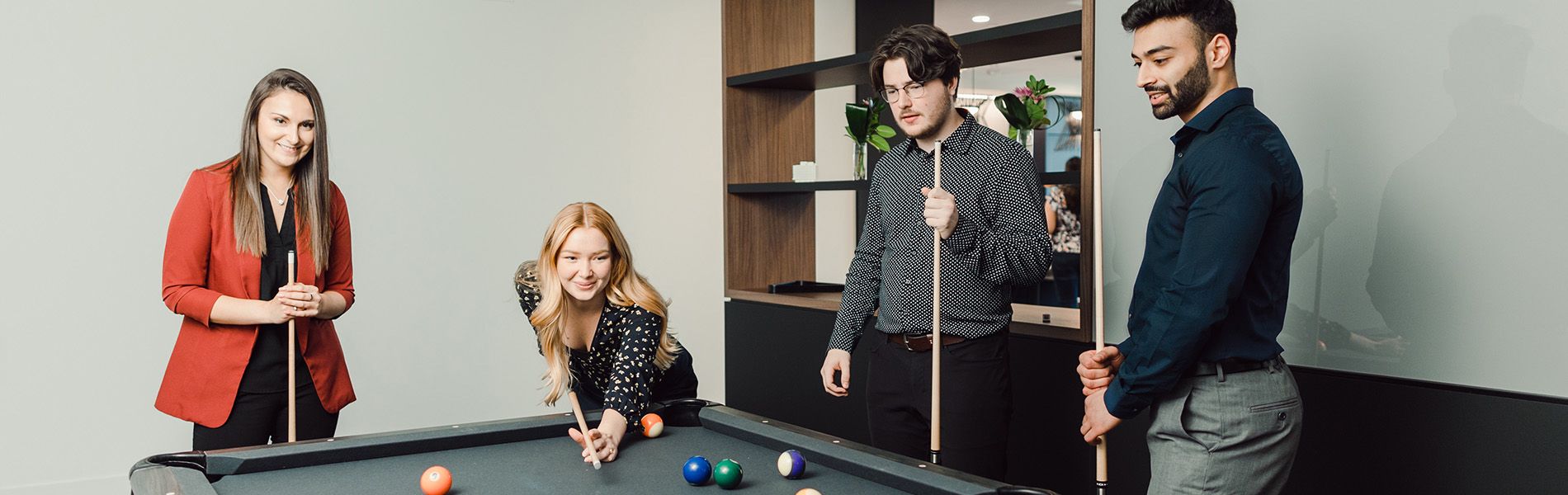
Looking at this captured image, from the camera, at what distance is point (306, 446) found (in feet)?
6.09

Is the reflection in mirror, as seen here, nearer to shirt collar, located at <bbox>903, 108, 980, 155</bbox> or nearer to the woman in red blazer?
shirt collar, located at <bbox>903, 108, 980, 155</bbox>

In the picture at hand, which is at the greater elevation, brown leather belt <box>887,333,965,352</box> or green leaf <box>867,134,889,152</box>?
green leaf <box>867,134,889,152</box>

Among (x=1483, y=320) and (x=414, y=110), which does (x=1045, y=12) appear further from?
(x=1483, y=320)

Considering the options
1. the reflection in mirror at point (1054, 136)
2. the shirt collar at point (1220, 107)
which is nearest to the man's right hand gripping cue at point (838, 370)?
the shirt collar at point (1220, 107)

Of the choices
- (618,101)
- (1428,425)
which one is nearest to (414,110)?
(618,101)

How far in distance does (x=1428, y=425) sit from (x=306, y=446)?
2.05 metres

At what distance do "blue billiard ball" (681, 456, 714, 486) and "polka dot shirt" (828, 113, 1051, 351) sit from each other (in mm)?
707

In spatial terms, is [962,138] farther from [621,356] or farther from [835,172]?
[835,172]

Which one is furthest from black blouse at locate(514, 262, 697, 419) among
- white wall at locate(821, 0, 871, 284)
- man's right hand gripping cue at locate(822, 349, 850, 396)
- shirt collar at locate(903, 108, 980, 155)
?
white wall at locate(821, 0, 871, 284)

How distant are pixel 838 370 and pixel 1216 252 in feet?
3.31

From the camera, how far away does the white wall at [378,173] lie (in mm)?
3320

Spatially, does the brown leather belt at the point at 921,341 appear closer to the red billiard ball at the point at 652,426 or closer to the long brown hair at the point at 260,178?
A: the red billiard ball at the point at 652,426

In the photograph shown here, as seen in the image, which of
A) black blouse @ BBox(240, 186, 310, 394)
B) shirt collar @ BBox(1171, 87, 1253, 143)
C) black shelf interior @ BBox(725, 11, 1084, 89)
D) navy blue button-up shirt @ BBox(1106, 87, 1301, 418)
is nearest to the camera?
navy blue button-up shirt @ BBox(1106, 87, 1301, 418)

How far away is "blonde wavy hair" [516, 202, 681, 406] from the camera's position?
7.24ft
